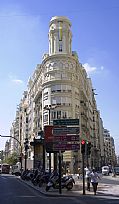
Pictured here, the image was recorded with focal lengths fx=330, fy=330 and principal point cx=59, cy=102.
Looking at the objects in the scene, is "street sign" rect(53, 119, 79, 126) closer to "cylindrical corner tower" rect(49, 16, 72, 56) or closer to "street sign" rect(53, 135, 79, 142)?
"street sign" rect(53, 135, 79, 142)

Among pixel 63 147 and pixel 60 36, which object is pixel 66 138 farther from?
pixel 60 36

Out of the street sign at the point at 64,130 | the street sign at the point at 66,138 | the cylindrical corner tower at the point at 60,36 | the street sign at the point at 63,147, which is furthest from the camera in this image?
the cylindrical corner tower at the point at 60,36

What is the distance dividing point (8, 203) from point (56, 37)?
5597 cm

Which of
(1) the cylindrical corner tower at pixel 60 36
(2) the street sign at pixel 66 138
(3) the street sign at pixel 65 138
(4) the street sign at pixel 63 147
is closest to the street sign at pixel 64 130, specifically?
(3) the street sign at pixel 65 138

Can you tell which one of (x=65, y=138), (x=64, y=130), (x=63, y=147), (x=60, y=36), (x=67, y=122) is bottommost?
(x=63, y=147)

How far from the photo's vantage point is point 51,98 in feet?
211

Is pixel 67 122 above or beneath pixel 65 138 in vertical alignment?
above

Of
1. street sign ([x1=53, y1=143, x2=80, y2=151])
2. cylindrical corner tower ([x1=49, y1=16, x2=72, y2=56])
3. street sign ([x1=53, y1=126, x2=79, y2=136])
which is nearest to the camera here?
street sign ([x1=53, y1=143, x2=80, y2=151])

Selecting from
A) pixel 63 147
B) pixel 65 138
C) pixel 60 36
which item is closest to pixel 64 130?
pixel 65 138

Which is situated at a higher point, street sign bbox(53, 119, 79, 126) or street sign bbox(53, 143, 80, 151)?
street sign bbox(53, 119, 79, 126)

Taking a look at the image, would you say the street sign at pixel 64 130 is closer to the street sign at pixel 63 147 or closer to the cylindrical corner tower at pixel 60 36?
the street sign at pixel 63 147

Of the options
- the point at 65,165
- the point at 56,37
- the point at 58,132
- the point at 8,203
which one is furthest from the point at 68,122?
the point at 56,37

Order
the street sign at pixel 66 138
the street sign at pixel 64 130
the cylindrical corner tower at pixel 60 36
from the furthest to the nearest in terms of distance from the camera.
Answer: the cylindrical corner tower at pixel 60 36, the street sign at pixel 64 130, the street sign at pixel 66 138

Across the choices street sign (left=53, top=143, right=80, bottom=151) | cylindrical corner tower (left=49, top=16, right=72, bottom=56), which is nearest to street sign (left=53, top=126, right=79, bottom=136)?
street sign (left=53, top=143, right=80, bottom=151)
